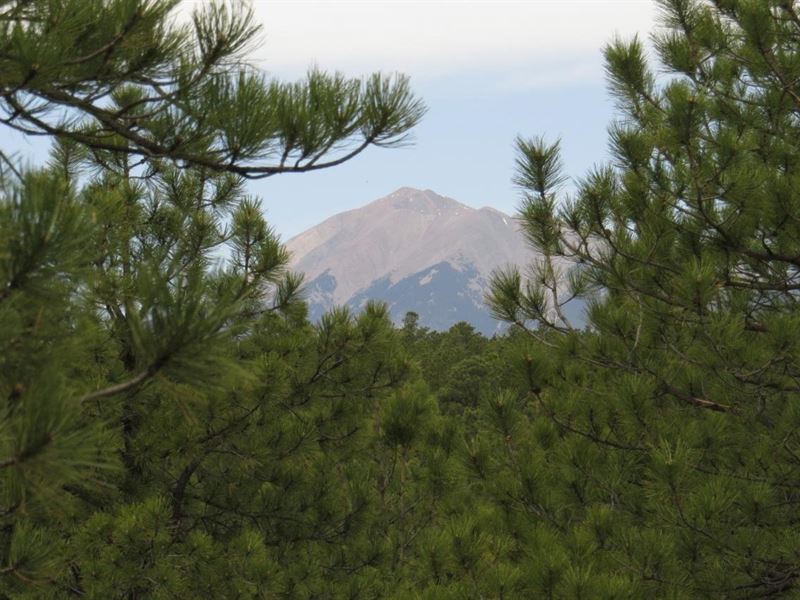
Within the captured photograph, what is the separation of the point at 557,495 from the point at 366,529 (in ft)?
9.49

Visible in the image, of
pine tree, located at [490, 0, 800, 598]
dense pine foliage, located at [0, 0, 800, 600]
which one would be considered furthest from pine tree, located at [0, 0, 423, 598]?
pine tree, located at [490, 0, 800, 598]

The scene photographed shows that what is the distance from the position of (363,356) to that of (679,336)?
2764 millimetres

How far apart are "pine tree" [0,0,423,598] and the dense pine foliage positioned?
0.01 metres

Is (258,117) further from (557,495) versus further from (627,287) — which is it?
(557,495)

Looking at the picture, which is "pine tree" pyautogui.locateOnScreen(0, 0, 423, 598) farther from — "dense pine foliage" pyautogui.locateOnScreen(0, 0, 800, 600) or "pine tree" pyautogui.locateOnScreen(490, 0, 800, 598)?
"pine tree" pyautogui.locateOnScreen(490, 0, 800, 598)

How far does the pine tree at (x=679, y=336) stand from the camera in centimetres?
446

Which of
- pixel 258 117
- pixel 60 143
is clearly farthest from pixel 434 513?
pixel 258 117

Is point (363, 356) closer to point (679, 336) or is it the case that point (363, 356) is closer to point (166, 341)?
point (679, 336)

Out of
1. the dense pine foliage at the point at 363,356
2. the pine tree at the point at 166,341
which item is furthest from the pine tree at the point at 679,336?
the pine tree at the point at 166,341

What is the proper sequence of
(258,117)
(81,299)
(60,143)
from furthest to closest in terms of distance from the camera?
(60,143)
(258,117)
(81,299)

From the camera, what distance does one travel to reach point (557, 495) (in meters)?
5.26

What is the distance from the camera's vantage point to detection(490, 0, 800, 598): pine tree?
4.46m

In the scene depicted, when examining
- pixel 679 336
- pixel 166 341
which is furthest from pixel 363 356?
pixel 166 341

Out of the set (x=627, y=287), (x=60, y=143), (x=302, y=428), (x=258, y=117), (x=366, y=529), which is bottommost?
(x=366, y=529)
